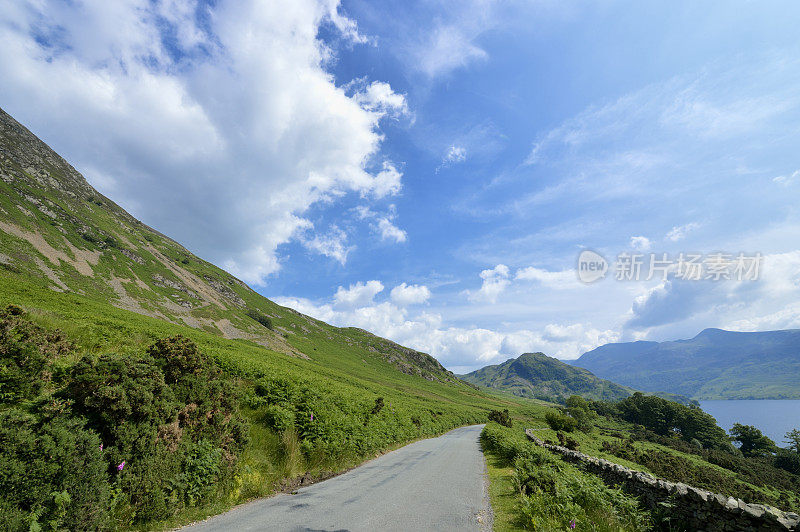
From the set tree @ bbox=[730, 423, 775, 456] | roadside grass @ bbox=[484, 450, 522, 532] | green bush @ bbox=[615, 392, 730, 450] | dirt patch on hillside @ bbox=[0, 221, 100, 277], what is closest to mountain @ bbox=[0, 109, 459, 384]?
dirt patch on hillside @ bbox=[0, 221, 100, 277]

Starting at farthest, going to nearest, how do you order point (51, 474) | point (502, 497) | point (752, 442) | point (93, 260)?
point (752, 442)
point (93, 260)
point (502, 497)
point (51, 474)

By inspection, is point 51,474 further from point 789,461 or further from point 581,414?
point 581,414

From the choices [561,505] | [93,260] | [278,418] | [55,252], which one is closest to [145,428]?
[278,418]

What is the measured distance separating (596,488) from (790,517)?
5.63 meters

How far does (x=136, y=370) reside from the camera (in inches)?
353

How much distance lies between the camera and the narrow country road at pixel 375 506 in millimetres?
8922

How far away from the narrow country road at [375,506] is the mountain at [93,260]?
74.6m

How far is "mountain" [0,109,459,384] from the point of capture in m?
79.9

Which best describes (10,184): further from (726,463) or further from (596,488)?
(726,463)

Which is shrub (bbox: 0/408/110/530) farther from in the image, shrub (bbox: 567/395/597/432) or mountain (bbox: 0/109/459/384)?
shrub (bbox: 567/395/597/432)

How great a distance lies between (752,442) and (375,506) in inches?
5970

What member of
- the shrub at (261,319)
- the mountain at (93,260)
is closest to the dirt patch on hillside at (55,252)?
the mountain at (93,260)

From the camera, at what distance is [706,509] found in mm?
10109

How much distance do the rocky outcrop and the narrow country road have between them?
261 inches
